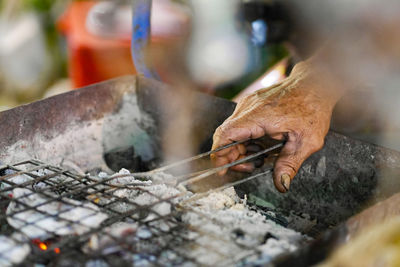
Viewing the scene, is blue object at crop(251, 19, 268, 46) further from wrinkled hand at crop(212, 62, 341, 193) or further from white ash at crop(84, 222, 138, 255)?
white ash at crop(84, 222, 138, 255)

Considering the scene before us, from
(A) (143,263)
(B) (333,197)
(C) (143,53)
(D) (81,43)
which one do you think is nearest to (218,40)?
(D) (81,43)

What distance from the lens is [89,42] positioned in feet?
17.4

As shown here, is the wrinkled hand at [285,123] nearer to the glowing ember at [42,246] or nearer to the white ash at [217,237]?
the white ash at [217,237]

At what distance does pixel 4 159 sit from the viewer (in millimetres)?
2744

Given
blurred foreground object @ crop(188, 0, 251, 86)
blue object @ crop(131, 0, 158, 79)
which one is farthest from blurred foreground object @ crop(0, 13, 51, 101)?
blue object @ crop(131, 0, 158, 79)

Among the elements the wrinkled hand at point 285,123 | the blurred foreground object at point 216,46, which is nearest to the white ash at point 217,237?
the wrinkled hand at point 285,123

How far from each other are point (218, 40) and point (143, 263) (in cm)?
394

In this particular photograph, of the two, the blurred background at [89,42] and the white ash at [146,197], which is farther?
the blurred background at [89,42]

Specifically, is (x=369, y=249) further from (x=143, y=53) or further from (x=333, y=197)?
(x=143, y=53)

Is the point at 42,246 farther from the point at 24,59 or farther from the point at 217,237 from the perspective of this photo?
the point at 24,59

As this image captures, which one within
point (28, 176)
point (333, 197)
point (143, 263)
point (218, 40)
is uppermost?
point (218, 40)

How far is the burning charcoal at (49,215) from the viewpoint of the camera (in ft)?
6.26

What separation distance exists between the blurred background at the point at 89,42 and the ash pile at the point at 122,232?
2.14 meters

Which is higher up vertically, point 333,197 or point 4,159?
point 4,159
